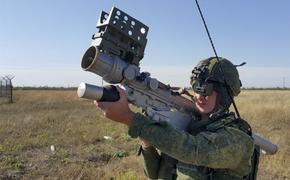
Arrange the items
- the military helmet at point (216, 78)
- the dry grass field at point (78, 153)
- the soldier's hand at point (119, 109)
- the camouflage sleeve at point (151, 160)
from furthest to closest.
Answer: the dry grass field at point (78, 153) → the camouflage sleeve at point (151, 160) → the military helmet at point (216, 78) → the soldier's hand at point (119, 109)

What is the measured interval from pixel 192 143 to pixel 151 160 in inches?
31.5

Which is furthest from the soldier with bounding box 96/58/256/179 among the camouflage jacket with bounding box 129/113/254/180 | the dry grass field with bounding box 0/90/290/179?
the dry grass field with bounding box 0/90/290/179

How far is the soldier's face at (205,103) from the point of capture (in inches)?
113

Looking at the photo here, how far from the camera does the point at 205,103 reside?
9.53ft

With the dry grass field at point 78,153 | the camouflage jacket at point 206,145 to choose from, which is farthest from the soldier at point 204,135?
the dry grass field at point 78,153

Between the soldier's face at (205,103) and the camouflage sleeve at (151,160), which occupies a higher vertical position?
the soldier's face at (205,103)

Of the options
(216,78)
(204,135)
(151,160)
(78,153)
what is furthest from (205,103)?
(78,153)

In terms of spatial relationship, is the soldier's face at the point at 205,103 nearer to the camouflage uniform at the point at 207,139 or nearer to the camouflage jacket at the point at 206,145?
the camouflage uniform at the point at 207,139

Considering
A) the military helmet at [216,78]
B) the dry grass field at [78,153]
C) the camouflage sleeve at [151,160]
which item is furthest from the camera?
the dry grass field at [78,153]

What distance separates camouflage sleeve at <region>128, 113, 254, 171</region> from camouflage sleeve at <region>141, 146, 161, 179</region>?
72 centimetres

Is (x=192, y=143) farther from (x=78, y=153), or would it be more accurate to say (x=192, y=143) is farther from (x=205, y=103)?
(x=78, y=153)

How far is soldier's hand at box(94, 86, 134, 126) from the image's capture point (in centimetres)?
243

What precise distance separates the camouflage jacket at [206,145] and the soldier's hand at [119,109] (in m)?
0.05

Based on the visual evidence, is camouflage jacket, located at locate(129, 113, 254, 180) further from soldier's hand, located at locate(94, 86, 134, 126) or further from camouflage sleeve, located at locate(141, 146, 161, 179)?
camouflage sleeve, located at locate(141, 146, 161, 179)
